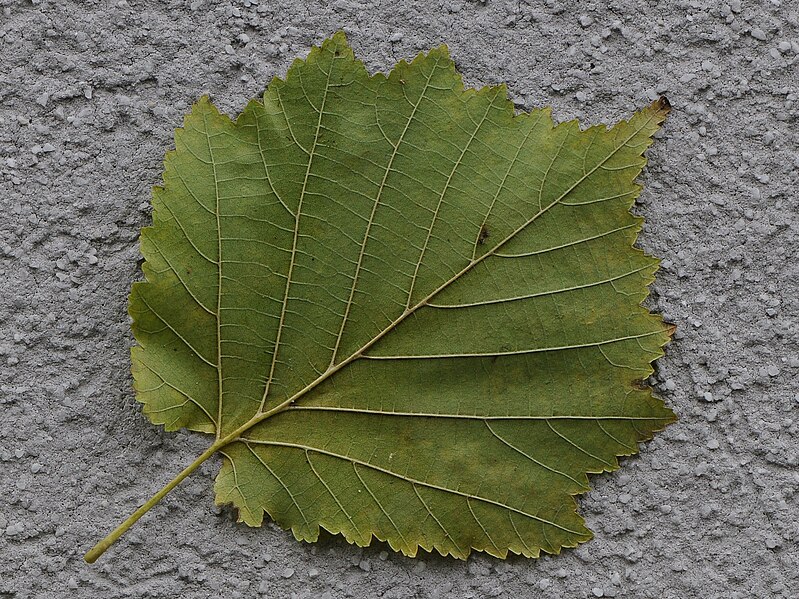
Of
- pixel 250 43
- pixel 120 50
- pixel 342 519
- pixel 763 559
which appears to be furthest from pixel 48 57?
pixel 763 559

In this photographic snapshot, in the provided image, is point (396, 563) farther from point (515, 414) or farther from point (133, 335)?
point (133, 335)

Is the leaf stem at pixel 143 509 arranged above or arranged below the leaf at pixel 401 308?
below

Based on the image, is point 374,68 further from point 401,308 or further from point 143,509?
point 143,509

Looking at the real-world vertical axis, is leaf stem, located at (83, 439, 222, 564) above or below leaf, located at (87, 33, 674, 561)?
below

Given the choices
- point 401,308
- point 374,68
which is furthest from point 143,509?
point 374,68
